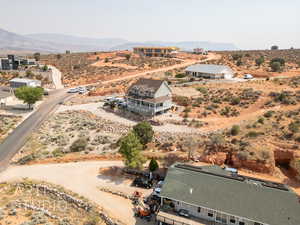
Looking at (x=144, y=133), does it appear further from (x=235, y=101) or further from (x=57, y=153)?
(x=235, y=101)

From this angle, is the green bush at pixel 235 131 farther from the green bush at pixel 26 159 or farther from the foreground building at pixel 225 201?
the green bush at pixel 26 159

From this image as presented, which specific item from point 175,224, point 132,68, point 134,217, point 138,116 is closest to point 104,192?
point 134,217

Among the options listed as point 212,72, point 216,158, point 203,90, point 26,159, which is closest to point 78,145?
point 26,159

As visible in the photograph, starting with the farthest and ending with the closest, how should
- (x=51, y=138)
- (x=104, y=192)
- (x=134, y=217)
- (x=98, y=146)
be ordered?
1. (x=51, y=138)
2. (x=98, y=146)
3. (x=104, y=192)
4. (x=134, y=217)

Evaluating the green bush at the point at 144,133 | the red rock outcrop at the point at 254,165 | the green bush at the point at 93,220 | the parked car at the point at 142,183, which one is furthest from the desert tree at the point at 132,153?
the red rock outcrop at the point at 254,165

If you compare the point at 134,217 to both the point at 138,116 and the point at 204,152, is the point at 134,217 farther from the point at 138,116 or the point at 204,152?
the point at 138,116

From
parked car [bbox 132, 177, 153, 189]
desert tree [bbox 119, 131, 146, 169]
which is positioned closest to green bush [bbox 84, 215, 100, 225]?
parked car [bbox 132, 177, 153, 189]

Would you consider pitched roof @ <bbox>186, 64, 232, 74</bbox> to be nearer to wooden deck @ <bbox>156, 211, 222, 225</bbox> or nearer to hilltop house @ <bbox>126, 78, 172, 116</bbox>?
hilltop house @ <bbox>126, 78, 172, 116</bbox>
